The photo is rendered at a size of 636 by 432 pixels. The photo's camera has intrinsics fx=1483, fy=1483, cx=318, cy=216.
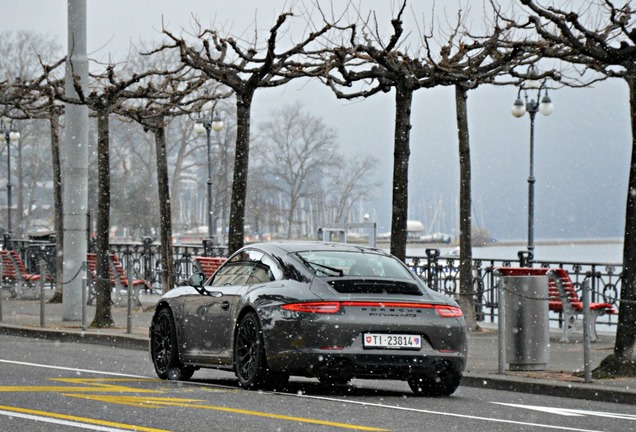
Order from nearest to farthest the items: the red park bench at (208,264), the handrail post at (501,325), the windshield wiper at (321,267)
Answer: the windshield wiper at (321,267), the handrail post at (501,325), the red park bench at (208,264)

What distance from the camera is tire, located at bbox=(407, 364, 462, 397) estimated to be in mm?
13445

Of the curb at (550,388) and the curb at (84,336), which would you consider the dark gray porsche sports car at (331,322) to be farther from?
the curb at (84,336)

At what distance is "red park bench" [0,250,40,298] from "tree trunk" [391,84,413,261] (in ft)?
52.4

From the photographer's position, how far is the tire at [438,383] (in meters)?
13.4

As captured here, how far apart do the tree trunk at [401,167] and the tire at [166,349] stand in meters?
7.67

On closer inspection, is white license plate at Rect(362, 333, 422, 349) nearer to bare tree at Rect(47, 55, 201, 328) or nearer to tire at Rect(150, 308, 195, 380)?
tire at Rect(150, 308, 195, 380)

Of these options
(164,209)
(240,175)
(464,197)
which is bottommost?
(164,209)

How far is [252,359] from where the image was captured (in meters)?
13.6

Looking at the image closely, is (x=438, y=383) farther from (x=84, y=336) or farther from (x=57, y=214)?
(x=57, y=214)

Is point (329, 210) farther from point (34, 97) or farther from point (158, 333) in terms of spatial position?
point (158, 333)

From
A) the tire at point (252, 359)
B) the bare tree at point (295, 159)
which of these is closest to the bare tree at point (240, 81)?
the tire at point (252, 359)

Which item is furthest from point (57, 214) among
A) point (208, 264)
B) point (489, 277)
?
point (489, 277)

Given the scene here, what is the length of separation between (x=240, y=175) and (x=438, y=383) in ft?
37.9

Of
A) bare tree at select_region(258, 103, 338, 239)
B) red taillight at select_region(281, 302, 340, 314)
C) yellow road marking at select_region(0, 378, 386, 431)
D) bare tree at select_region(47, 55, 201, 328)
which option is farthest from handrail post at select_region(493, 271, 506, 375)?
bare tree at select_region(258, 103, 338, 239)
